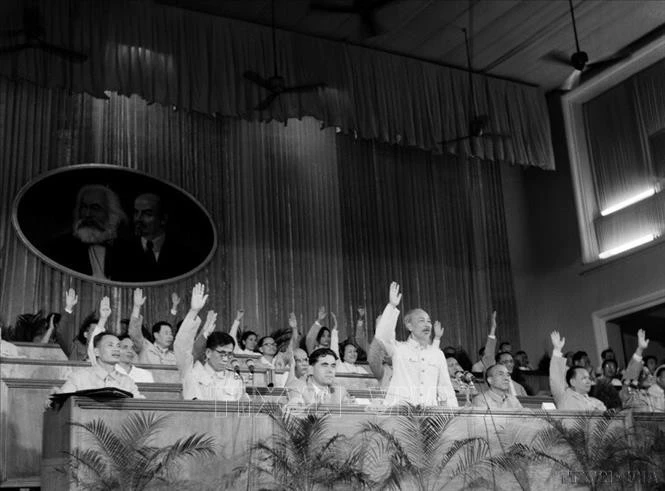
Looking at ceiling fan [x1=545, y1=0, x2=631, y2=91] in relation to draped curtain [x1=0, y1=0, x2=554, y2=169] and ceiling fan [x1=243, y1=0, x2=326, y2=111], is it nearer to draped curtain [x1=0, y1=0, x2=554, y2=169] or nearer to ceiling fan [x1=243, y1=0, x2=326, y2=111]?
draped curtain [x1=0, y1=0, x2=554, y2=169]

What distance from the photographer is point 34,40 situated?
437 inches

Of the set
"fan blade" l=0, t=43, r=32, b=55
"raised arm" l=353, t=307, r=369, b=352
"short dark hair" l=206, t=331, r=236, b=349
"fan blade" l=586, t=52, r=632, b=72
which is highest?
"fan blade" l=586, t=52, r=632, b=72

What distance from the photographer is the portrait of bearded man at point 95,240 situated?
42.2ft

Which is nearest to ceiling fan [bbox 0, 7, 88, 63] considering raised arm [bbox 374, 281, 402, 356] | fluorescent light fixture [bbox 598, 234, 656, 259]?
raised arm [bbox 374, 281, 402, 356]

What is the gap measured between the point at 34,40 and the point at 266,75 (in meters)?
3.31

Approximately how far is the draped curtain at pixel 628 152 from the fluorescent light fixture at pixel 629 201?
0.06 meters

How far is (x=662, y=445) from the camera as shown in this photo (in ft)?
22.1

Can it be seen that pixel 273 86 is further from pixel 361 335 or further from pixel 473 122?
pixel 361 335

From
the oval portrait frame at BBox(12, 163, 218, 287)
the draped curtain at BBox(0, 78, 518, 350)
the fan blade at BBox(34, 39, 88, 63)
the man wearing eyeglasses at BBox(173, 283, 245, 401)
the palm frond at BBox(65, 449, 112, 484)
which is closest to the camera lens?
the palm frond at BBox(65, 449, 112, 484)

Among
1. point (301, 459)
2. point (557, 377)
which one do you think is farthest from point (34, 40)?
point (301, 459)

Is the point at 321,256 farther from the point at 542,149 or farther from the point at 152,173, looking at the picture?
the point at 542,149

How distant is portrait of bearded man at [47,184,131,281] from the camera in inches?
507

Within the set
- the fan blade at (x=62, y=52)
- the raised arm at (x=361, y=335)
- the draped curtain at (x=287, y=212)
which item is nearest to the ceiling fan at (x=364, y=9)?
the fan blade at (x=62, y=52)

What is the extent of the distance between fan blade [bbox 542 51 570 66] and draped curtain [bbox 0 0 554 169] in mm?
620
